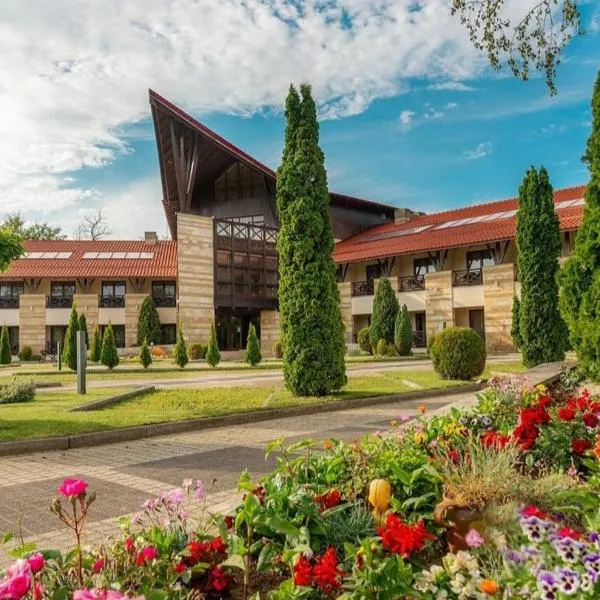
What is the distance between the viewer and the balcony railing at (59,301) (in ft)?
120

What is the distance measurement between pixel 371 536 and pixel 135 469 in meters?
4.05

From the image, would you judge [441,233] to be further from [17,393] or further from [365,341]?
[17,393]

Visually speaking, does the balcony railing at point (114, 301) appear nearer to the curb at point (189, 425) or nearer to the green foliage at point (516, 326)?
the green foliage at point (516, 326)

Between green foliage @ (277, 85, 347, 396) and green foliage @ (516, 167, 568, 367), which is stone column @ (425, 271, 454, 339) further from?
green foliage @ (277, 85, 347, 396)

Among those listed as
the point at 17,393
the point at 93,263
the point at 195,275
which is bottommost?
the point at 17,393

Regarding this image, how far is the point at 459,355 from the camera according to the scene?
15.0 meters

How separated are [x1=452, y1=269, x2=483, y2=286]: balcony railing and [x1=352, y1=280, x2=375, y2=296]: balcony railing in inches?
220

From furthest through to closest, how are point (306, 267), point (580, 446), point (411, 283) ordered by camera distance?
point (411, 283), point (306, 267), point (580, 446)

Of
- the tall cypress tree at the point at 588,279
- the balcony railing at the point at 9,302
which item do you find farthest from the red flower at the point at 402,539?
the balcony railing at the point at 9,302

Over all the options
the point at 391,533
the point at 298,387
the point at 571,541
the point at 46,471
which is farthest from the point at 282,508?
the point at 298,387

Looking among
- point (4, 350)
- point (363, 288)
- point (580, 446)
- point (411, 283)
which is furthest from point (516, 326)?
point (4, 350)

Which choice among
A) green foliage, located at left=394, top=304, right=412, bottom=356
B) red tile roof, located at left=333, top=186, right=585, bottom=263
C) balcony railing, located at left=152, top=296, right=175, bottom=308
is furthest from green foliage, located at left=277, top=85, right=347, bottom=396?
balcony railing, located at left=152, top=296, right=175, bottom=308

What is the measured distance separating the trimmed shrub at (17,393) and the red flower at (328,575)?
1226cm

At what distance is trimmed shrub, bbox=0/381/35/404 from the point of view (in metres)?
12.8
